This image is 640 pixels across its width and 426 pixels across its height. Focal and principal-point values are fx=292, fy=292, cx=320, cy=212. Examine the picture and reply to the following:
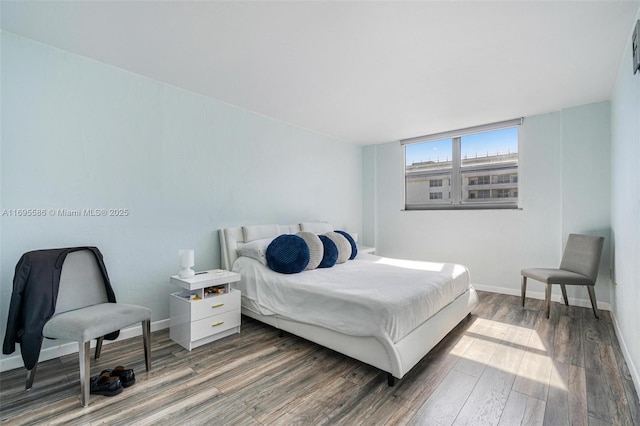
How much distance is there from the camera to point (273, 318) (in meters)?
2.79

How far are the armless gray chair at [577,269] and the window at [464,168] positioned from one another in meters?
0.94

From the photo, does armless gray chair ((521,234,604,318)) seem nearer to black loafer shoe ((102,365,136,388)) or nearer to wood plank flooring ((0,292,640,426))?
wood plank flooring ((0,292,640,426))

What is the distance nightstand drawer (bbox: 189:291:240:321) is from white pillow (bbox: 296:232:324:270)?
31.4 inches

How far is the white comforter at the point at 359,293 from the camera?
206 cm

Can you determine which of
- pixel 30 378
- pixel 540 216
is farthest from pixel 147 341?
pixel 540 216

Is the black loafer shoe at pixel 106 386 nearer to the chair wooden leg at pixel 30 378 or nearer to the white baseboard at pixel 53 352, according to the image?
the chair wooden leg at pixel 30 378

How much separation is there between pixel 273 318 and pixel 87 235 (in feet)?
5.82

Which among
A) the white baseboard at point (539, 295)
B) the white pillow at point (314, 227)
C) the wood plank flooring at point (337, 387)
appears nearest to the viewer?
the wood plank flooring at point (337, 387)

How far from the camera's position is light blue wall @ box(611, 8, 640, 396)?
2.02 metres

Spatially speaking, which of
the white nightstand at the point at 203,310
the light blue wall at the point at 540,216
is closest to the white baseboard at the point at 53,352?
the white nightstand at the point at 203,310

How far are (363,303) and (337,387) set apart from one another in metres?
0.58

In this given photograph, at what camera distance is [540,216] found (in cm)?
393

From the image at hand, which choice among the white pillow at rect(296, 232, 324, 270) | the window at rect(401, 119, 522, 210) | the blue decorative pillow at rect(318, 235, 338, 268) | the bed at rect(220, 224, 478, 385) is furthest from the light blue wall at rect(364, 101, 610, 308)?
the white pillow at rect(296, 232, 324, 270)

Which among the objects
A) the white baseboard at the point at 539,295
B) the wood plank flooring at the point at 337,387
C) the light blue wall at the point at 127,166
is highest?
the light blue wall at the point at 127,166
